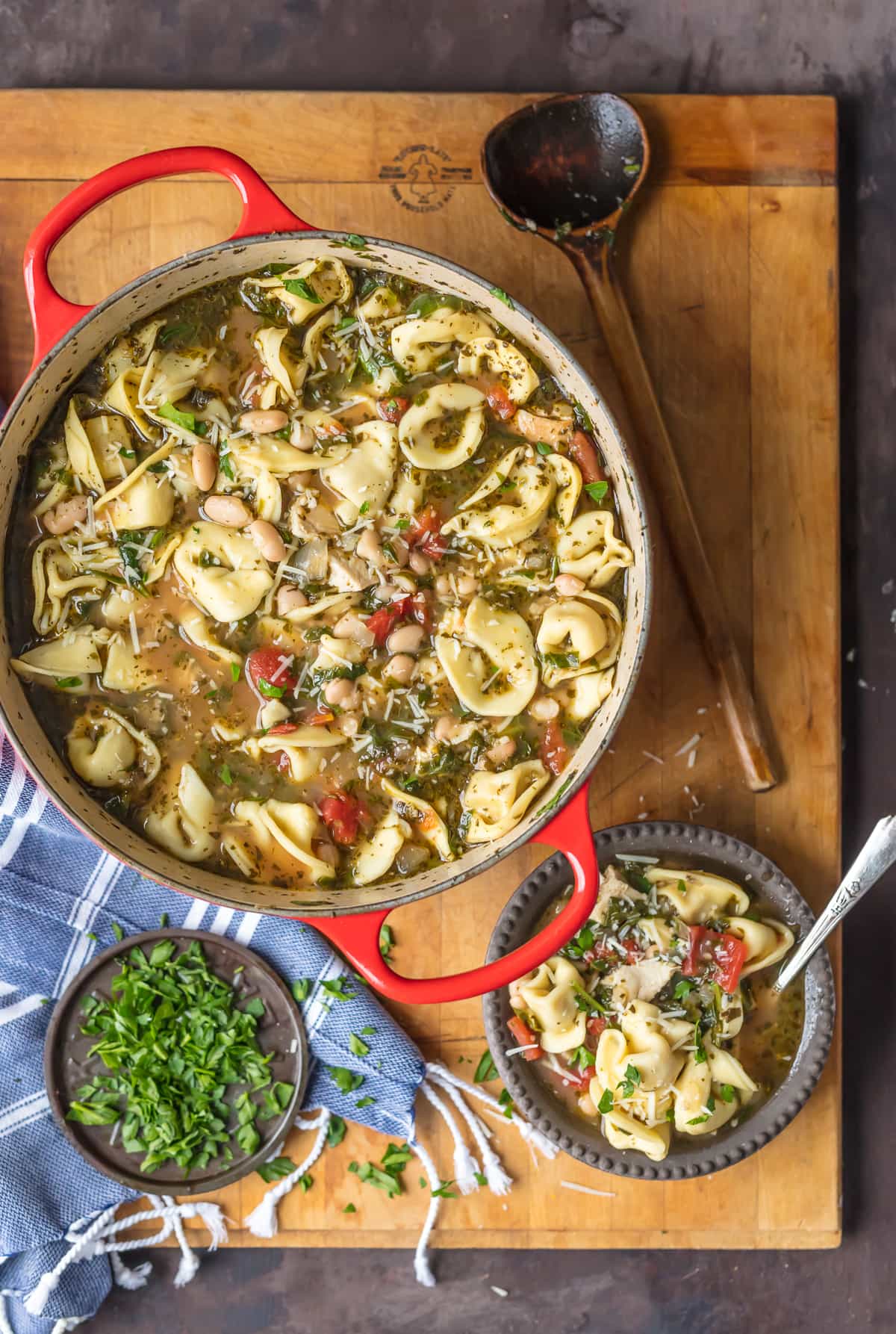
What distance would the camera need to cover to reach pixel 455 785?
3.38 metres

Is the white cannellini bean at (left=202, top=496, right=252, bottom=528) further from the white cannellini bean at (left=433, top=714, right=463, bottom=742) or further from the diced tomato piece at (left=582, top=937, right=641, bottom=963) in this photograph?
the diced tomato piece at (left=582, top=937, right=641, bottom=963)

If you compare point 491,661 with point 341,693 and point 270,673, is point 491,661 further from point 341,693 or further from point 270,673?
point 270,673

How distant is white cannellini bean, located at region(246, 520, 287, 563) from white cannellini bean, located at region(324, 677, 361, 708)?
0.40 meters

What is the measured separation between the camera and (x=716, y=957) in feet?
11.8

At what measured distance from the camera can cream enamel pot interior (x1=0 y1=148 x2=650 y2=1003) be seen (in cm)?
303

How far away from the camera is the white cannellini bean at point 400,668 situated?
10.8ft

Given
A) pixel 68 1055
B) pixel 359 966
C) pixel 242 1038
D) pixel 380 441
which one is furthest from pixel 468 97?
pixel 68 1055

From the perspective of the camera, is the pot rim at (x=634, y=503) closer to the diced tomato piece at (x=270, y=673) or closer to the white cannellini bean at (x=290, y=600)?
the diced tomato piece at (x=270, y=673)

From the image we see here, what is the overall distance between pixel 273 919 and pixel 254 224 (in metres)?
2.16

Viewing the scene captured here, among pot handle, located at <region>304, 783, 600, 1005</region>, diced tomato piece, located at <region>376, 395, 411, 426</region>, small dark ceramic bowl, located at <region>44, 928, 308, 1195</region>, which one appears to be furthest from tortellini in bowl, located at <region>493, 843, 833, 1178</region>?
diced tomato piece, located at <region>376, 395, 411, 426</region>

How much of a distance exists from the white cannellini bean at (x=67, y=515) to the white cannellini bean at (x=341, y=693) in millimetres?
868

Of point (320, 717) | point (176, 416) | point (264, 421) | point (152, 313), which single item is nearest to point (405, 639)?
point (320, 717)

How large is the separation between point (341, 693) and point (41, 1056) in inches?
68.1

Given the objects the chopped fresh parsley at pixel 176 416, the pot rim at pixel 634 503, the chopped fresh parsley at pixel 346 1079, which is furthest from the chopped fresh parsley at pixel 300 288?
the chopped fresh parsley at pixel 346 1079
